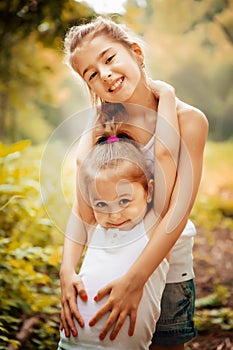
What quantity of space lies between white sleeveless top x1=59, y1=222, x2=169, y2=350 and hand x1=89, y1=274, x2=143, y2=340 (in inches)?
0.7

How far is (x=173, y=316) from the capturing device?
1504mm

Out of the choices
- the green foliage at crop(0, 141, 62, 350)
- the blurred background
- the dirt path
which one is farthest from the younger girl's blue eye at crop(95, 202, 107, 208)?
the dirt path

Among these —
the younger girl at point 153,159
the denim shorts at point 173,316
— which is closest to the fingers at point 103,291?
the younger girl at point 153,159

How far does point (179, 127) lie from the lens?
1.37 meters

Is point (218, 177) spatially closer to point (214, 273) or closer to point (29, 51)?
point (214, 273)

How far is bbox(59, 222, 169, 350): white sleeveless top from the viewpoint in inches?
50.3

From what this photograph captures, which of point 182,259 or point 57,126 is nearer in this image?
point 182,259

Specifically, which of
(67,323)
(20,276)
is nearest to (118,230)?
(67,323)

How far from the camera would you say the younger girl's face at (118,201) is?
4.30 feet

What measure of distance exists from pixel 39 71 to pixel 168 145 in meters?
2.67

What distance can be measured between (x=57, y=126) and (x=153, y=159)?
2348mm

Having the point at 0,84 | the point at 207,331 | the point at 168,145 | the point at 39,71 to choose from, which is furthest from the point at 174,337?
the point at 39,71

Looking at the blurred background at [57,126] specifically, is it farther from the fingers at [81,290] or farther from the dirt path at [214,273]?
the fingers at [81,290]

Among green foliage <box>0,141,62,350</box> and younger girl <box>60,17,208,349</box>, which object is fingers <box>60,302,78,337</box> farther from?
green foliage <box>0,141,62,350</box>
